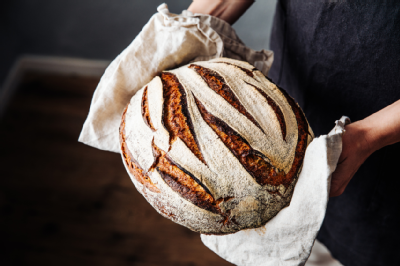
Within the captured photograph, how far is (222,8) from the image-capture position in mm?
840

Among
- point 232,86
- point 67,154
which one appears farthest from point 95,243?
point 232,86

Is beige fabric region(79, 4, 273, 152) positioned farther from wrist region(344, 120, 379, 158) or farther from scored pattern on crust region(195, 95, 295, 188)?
wrist region(344, 120, 379, 158)

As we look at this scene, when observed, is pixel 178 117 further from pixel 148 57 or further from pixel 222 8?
pixel 222 8

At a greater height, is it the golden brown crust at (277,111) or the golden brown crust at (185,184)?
the golden brown crust at (277,111)

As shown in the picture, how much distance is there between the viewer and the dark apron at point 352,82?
0.71 m

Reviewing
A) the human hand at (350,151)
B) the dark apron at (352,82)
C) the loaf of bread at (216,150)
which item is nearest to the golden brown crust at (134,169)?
the loaf of bread at (216,150)

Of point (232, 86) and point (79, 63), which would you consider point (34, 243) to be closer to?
point (79, 63)

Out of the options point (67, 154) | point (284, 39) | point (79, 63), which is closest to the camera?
point (284, 39)

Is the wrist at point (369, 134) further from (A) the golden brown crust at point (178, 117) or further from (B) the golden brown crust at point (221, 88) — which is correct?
(A) the golden brown crust at point (178, 117)

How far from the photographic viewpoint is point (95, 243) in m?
1.56

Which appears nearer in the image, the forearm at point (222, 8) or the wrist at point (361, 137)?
the wrist at point (361, 137)

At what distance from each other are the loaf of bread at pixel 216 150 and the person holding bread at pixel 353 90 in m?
0.13

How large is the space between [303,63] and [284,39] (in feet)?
0.37

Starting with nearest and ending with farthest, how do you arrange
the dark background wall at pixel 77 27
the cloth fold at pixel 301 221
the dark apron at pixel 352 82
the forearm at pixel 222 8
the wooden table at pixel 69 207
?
the cloth fold at pixel 301 221 < the dark apron at pixel 352 82 < the forearm at pixel 222 8 < the wooden table at pixel 69 207 < the dark background wall at pixel 77 27
